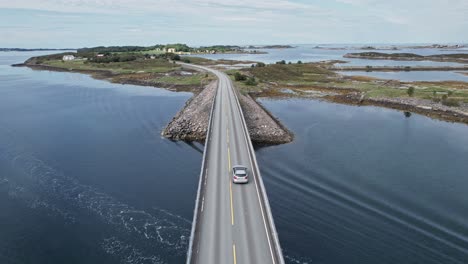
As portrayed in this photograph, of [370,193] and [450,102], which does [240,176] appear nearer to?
[370,193]

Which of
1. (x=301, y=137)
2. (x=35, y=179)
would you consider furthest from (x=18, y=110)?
(x=301, y=137)

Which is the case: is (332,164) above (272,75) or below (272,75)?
below

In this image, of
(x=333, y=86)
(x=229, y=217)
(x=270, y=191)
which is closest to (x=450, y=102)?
(x=333, y=86)

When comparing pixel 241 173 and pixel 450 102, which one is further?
pixel 450 102

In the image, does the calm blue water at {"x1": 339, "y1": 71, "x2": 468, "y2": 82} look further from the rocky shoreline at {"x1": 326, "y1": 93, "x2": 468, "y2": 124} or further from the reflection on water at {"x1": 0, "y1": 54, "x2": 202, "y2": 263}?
the reflection on water at {"x1": 0, "y1": 54, "x2": 202, "y2": 263}

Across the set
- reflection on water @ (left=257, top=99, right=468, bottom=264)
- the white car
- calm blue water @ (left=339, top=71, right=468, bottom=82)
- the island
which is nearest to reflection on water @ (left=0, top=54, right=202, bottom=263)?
the white car

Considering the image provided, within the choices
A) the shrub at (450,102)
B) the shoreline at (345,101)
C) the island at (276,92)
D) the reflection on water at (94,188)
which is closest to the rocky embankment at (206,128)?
the island at (276,92)

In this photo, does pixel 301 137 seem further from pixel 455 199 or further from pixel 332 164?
pixel 455 199
